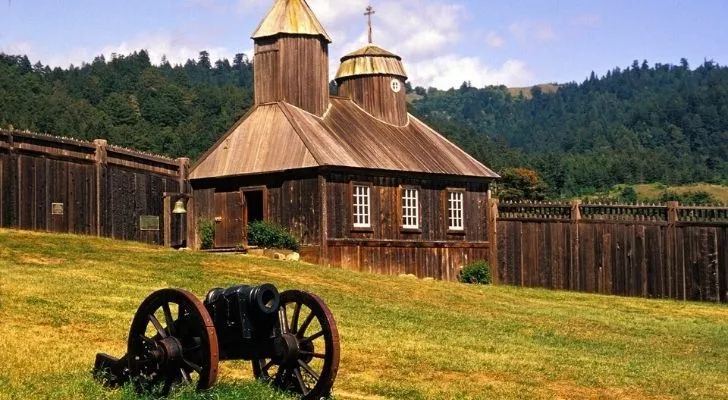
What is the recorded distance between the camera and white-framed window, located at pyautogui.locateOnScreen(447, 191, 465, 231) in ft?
119

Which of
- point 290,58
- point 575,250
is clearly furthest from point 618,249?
point 290,58

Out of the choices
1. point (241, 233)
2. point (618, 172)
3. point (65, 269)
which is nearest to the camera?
point (65, 269)

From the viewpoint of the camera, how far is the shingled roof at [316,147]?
32.1 m

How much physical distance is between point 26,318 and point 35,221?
10165mm

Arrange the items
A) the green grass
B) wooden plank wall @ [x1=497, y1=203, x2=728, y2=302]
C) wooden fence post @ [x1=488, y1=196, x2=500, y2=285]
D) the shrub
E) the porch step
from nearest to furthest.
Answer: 1. wooden plank wall @ [x1=497, y1=203, x2=728, y2=302]
2. the porch step
3. wooden fence post @ [x1=488, y1=196, x2=500, y2=285]
4. the shrub
5. the green grass

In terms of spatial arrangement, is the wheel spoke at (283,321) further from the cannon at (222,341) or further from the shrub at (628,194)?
the shrub at (628,194)

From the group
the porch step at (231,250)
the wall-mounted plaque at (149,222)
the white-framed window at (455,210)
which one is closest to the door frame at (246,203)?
the porch step at (231,250)

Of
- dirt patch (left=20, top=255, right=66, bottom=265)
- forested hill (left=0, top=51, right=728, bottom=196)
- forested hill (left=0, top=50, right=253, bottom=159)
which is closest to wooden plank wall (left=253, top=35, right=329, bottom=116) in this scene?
dirt patch (left=20, top=255, right=66, bottom=265)

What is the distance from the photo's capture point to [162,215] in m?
29.2

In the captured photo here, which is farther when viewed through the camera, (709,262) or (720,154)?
(720,154)

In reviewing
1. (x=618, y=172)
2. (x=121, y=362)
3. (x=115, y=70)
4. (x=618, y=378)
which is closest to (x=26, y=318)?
(x=121, y=362)

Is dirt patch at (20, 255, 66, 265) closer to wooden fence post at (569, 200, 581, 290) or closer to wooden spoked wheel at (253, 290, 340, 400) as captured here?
wooden spoked wheel at (253, 290, 340, 400)

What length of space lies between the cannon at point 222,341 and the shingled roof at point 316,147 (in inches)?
801

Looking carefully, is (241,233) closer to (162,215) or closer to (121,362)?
(162,215)
